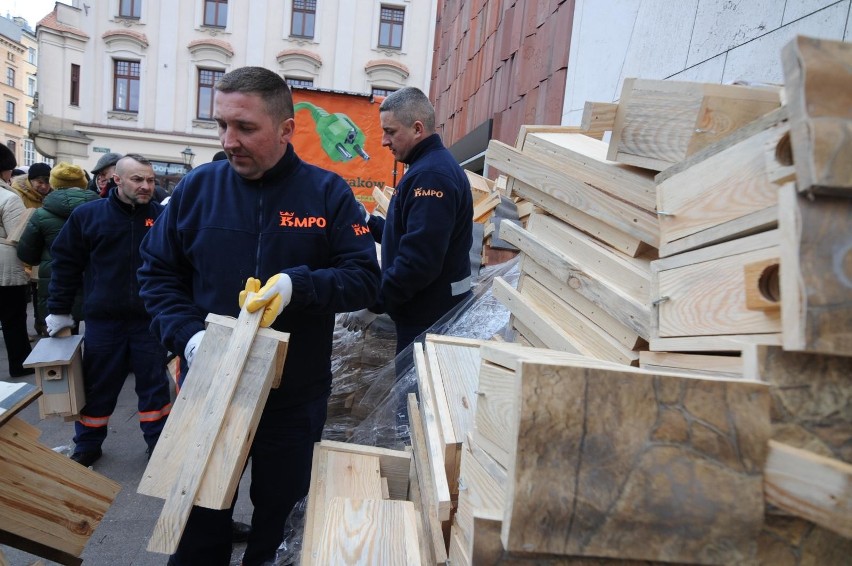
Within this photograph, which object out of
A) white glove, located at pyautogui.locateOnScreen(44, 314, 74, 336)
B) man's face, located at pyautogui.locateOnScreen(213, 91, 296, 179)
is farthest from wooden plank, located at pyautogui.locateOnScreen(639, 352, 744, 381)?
white glove, located at pyautogui.locateOnScreen(44, 314, 74, 336)

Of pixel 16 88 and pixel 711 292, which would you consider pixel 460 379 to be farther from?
pixel 16 88

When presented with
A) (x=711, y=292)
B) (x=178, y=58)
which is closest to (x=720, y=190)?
(x=711, y=292)

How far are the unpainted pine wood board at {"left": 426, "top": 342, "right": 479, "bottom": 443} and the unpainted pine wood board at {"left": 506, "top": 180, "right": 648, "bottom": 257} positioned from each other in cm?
66

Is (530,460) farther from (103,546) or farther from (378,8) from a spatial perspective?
(378,8)

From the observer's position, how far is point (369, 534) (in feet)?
5.51

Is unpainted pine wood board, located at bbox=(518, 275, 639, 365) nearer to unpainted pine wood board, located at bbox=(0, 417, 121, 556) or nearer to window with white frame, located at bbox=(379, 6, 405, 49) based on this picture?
unpainted pine wood board, located at bbox=(0, 417, 121, 556)

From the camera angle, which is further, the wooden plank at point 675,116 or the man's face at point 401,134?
the man's face at point 401,134

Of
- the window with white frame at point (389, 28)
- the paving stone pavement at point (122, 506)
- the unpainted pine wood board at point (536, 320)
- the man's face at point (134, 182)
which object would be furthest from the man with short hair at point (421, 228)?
the window with white frame at point (389, 28)

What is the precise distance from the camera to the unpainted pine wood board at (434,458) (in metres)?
1.63

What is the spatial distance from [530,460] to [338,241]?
1650 millimetres

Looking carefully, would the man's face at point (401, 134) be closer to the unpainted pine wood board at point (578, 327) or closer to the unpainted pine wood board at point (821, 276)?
the unpainted pine wood board at point (578, 327)

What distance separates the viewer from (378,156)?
32.3ft

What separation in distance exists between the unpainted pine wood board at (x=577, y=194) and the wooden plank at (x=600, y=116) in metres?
0.22

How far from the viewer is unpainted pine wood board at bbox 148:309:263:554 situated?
1706 mm
